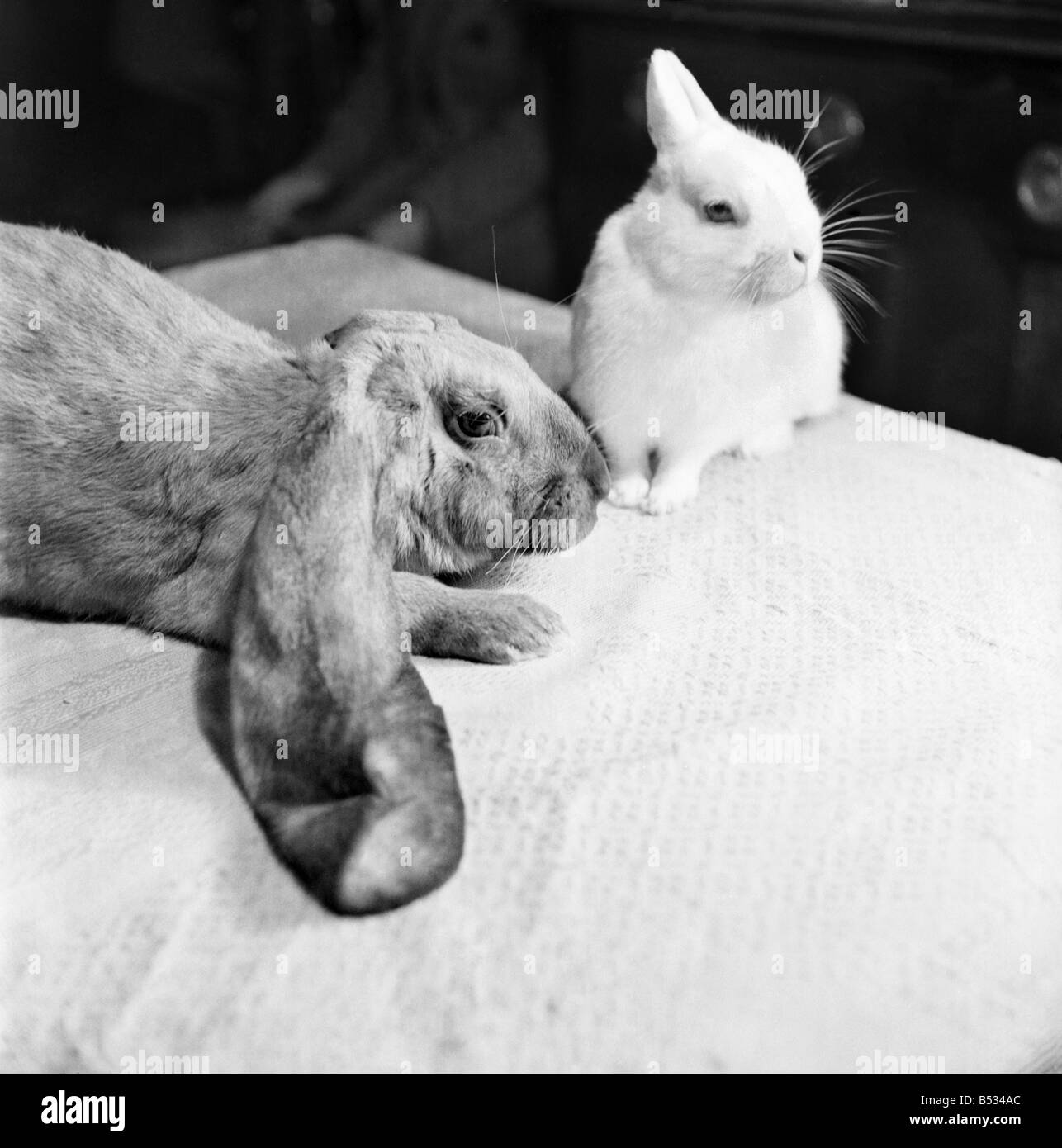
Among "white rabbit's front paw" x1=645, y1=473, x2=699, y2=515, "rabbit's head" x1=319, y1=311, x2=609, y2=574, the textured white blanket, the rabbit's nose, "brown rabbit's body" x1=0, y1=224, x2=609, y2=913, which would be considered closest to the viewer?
the textured white blanket

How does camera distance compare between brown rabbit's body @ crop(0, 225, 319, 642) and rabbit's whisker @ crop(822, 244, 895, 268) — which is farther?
rabbit's whisker @ crop(822, 244, 895, 268)

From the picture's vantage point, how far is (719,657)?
0.95 meters

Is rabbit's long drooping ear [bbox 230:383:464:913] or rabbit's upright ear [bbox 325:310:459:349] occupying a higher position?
rabbit's upright ear [bbox 325:310:459:349]

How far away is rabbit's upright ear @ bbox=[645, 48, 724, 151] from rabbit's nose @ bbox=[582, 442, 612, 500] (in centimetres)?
28

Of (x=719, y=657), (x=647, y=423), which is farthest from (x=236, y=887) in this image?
(x=647, y=423)

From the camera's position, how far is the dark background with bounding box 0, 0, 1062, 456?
1.12m

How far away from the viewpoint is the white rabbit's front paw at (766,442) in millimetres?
1243

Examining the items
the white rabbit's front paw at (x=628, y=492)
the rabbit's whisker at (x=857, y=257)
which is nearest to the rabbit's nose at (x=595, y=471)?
the white rabbit's front paw at (x=628, y=492)

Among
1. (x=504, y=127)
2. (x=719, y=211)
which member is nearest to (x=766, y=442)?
(x=719, y=211)

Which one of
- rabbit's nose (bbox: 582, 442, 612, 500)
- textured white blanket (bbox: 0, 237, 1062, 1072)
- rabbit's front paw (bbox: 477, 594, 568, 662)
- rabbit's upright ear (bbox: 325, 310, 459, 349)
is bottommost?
textured white blanket (bbox: 0, 237, 1062, 1072)

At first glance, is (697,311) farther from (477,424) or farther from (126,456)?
(126,456)

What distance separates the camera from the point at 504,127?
117 centimetres

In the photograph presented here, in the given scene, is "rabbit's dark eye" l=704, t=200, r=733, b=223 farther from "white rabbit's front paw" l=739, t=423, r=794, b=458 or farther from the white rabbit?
"white rabbit's front paw" l=739, t=423, r=794, b=458

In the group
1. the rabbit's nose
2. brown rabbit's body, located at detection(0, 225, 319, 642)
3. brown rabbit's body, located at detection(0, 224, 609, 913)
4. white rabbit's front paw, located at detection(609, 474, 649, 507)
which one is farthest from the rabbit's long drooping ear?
white rabbit's front paw, located at detection(609, 474, 649, 507)
